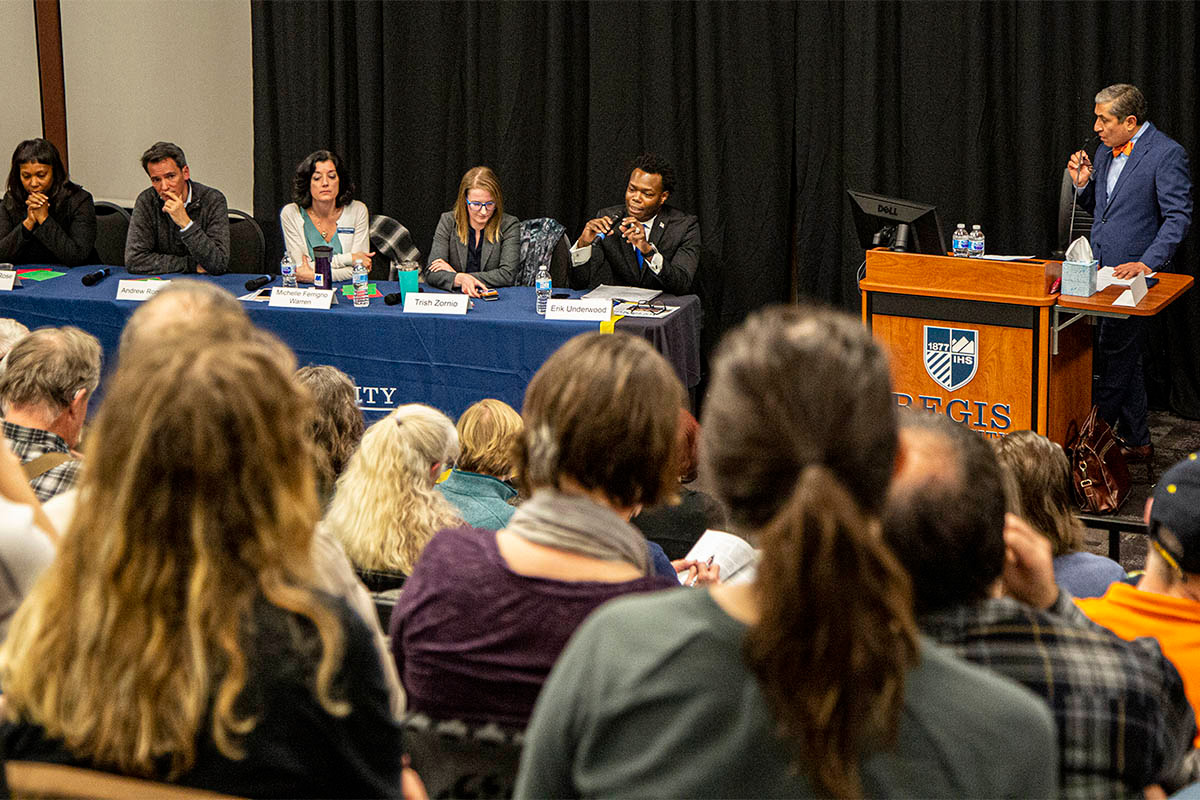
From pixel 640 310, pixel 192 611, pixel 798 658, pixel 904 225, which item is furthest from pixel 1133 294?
pixel 192 611

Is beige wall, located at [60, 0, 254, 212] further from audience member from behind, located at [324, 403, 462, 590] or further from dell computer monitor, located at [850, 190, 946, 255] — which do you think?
audience member from behind, located at [324, 403, 462, 590]

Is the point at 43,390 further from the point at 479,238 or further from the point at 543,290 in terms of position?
the point at 479,238

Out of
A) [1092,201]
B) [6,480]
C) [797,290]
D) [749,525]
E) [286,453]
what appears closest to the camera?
[749,525]

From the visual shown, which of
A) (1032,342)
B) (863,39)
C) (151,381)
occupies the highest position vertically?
(863,39)

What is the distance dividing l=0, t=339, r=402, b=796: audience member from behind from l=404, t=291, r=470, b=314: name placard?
3.63m

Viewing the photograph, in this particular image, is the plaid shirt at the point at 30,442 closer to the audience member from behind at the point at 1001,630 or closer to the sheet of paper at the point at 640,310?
the audience member from behind at the point at 1001,630

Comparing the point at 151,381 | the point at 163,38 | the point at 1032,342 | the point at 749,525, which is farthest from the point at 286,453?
the point at 163,38

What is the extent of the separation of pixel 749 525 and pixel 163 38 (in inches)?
269

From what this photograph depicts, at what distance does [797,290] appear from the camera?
20.5 ft

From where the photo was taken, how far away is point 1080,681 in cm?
115

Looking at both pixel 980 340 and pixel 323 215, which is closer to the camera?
pixel 980 340

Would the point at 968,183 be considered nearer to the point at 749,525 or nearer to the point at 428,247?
the point at 428,247

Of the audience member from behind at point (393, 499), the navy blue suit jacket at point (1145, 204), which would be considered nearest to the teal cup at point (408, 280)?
the navy blue suit jacket at point (1145, 204)

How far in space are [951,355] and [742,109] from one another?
2.15 meters
